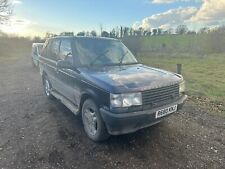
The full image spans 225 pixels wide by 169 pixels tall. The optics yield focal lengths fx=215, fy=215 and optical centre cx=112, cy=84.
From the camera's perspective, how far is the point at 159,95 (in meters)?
3.57

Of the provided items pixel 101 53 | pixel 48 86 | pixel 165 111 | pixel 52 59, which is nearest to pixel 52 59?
pixel 52 59

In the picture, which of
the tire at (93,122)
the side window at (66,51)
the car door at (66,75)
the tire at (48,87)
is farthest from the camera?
the tire at (48,87)

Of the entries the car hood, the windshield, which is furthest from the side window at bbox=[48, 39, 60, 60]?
the car hood

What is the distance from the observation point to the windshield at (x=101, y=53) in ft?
14.7

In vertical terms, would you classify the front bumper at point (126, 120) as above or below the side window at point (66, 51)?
below

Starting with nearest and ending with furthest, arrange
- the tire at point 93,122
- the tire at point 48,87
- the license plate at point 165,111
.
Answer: the license plate at point 165,111
the tire at point 93,122
the tire at point 48,87

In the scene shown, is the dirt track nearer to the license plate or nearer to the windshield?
the license plate

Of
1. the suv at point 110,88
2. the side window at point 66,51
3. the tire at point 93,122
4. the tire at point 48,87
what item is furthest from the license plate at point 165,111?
the tire at point 48,87

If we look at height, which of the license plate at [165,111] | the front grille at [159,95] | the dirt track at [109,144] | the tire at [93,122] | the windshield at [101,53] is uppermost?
the windshield at [101,53]

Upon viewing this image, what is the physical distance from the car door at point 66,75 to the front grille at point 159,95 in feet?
5.24

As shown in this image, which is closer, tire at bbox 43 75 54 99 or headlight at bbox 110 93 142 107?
headlight at bbox 110 93 142 107

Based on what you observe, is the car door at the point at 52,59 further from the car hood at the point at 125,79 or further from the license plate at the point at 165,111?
the license plate at the point at 165,111

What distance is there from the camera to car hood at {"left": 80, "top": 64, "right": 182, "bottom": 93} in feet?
10.8

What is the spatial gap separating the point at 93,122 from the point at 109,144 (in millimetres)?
485
